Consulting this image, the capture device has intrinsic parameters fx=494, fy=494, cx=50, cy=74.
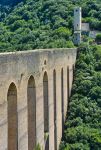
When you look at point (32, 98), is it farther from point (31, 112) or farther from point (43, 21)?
point (43, 21)

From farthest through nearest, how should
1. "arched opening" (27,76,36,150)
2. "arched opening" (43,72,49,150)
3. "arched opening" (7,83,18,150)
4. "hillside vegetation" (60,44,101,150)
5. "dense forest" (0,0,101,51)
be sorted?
"dense forest" (0,0,101,51) → "hillside vegetation" (60,44,101,150) → "arched opening" (43,72,49,150) → "arched opening" (27,76,36,150) → "arched opening" (7,83,18,150)

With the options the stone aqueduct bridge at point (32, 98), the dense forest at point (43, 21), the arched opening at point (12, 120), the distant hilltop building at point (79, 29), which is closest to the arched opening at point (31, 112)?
the stone aqueduct bridge at point (32, 98)

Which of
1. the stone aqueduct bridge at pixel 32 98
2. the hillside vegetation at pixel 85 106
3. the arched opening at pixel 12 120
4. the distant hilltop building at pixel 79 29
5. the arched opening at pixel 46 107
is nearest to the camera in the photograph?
the stone aqueduct bridge at pixel 32 98

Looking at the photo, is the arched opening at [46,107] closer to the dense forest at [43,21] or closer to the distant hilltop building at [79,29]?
the distant hilltop building at [79,29]

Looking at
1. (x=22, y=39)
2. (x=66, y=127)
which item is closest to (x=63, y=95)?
(x=66, y=127)

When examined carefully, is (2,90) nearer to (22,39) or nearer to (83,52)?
(83,52)

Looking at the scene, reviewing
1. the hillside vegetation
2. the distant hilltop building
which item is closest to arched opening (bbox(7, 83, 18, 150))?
the hillside vegetation

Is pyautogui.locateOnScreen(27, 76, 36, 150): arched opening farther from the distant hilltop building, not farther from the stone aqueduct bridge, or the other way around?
the distant hilltop building
